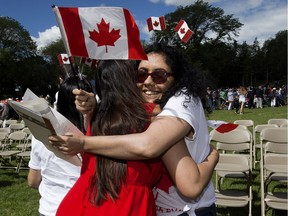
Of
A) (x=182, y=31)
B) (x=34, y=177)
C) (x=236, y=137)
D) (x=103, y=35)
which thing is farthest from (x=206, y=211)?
(x=236, y=137)

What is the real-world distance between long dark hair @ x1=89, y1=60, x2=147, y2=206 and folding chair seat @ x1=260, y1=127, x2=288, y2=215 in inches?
130

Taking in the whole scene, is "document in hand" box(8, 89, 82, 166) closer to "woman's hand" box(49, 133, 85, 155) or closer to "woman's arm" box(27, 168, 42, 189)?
"woman's hand" box(49, 133, 85, 155)

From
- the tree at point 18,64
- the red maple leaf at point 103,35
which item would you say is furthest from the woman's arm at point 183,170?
the tree at point 18,64

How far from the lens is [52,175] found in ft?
7.68

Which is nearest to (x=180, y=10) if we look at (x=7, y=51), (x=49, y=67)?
(x=49, y=67)

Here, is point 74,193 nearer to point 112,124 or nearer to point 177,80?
point 112,124

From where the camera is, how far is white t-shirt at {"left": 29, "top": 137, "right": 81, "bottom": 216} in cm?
228

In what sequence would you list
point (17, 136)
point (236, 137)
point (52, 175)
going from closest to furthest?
point (52, 175)
point (236, 137)
point (17, 136)

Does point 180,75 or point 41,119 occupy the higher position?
point 180,75

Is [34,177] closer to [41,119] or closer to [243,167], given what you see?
[41,119]

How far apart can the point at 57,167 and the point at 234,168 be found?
9.23 ft

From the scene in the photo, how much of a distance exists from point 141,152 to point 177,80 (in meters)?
0.56

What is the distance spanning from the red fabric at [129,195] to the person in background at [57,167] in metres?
0.72

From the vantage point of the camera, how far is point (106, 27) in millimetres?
1765
